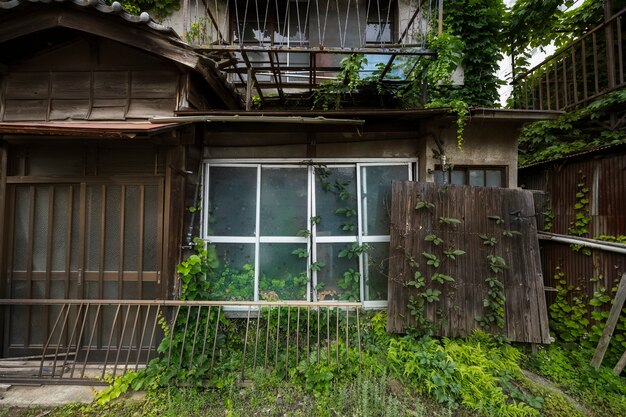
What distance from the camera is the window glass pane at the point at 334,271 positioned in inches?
171

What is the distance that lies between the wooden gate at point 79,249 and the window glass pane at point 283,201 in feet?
5.23

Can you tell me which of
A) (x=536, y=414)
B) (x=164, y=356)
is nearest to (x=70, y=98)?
(x=164, y=356)

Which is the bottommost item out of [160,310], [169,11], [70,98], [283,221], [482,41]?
[160,310]

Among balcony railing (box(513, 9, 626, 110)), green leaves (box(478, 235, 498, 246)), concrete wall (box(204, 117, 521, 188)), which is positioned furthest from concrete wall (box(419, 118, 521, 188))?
balcony railing (box(513, 9, 626, 110))

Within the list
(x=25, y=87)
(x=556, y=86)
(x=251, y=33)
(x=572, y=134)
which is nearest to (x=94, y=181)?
(x=25, y=87)

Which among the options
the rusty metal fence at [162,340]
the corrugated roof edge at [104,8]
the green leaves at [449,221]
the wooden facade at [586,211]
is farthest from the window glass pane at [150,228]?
the wooden facade at [586,211]

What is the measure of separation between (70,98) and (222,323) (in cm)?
429

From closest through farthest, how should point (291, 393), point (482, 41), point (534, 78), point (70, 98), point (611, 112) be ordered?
point (291, 393), point (70, 98), point (611, 112), point (482, 41), point (534, 78)

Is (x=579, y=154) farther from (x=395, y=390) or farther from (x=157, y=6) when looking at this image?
(x=157, y=6)

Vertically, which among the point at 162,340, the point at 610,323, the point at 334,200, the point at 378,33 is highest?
the point at 378,33

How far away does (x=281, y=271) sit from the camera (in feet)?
14.5

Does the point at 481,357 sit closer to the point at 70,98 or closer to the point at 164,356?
the point at 164,356

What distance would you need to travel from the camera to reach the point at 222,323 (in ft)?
13.2

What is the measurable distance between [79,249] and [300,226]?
332cm
